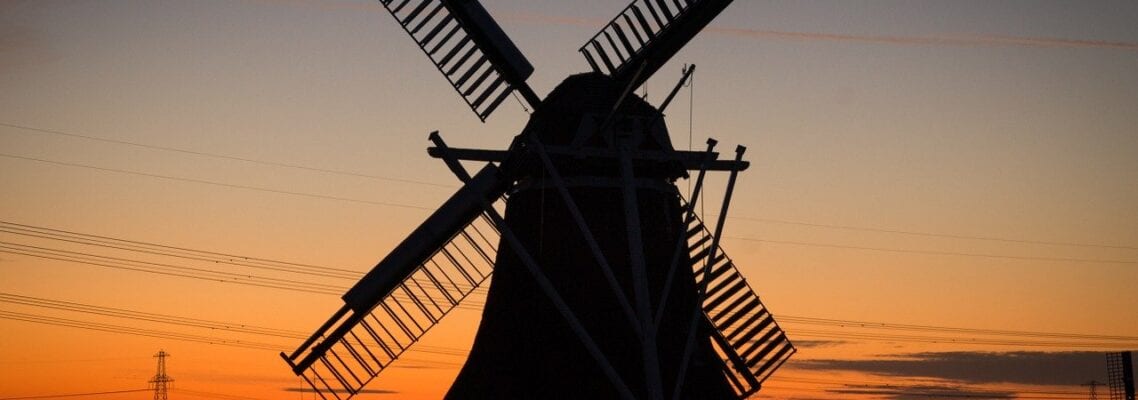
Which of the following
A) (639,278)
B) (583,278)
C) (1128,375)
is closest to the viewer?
(639,278)

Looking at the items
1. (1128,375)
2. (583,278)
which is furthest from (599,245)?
(1128,375)

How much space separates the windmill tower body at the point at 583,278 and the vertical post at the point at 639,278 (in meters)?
0.32

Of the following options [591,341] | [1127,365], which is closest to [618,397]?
[591,341]

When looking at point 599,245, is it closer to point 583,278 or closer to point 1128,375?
point 583,278

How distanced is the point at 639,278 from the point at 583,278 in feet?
5.64

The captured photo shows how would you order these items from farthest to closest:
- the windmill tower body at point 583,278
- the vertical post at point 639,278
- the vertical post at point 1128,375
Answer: the vertical post at point 1128,375, the windmill tower body at point 583,278, the vertical post at point 639,278

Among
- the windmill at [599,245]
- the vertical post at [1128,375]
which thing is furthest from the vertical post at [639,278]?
the vertical post at [1128,375]

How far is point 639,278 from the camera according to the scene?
30.3 meters

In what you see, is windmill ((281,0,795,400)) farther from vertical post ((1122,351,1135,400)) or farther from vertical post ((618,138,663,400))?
vertical post ((1122,351,1135,400))

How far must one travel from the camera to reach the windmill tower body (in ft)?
103

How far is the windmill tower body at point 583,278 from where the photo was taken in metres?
31.4

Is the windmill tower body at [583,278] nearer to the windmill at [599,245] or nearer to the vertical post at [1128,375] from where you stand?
the windmill at [599,245]

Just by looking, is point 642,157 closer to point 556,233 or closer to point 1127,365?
point 556,233

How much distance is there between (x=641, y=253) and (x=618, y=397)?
9.45ft
